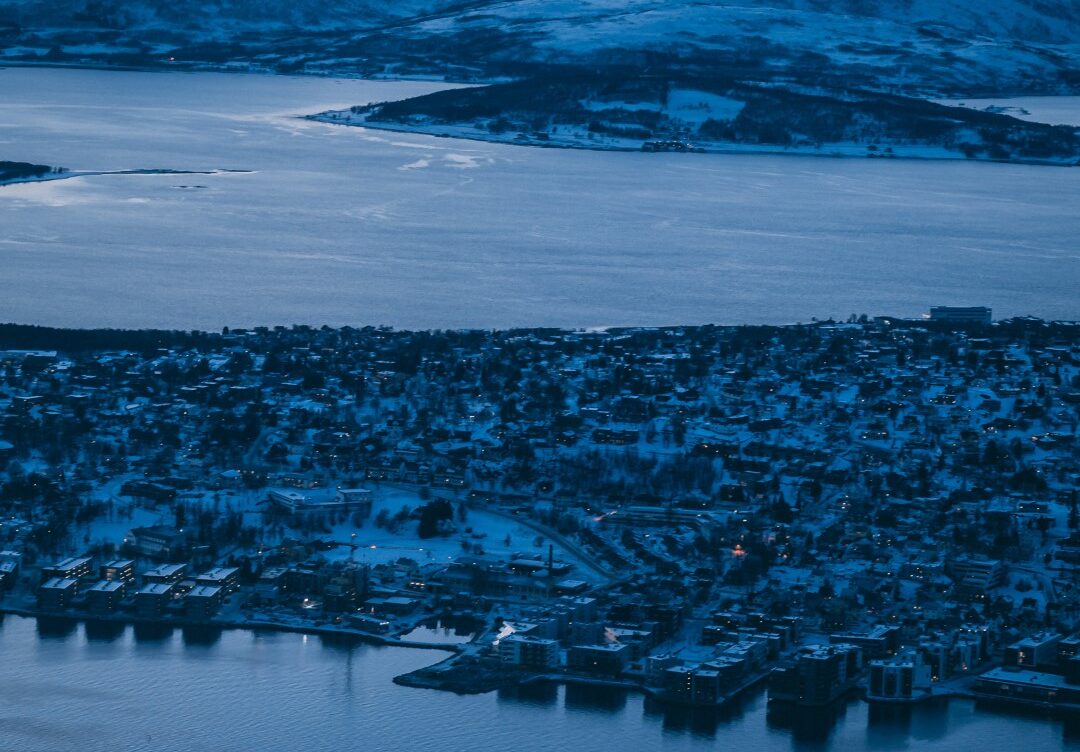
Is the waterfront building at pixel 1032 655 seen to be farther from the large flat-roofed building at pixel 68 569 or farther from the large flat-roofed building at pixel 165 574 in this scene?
the large flat-roofed building at pixel 68 569

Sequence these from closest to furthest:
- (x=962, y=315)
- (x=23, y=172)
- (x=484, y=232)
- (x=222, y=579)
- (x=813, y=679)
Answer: (x=813, y=679) → (x=222, y=579) → (x=962, y=315) → (x=484, y=232) → (x=23, y=172)

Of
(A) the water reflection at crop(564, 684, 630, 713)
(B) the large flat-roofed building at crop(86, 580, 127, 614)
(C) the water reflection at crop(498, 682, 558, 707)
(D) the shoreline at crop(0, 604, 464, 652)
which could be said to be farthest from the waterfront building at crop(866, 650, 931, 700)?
(B) the large flat-roofed building at crop(86, 580, 127, 614)

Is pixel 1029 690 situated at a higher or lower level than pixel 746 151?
lower

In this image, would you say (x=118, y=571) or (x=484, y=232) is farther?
(x=484, y=232)

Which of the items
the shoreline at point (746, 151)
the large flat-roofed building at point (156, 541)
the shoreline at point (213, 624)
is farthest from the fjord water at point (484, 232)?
the shoreline at point (213, 624)

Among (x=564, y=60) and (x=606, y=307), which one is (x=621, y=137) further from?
(x=606, y=307)

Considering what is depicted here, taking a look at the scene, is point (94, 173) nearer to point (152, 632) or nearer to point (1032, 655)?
point (152, 632)

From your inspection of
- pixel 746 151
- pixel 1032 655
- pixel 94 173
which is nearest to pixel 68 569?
pixel 1032 655
